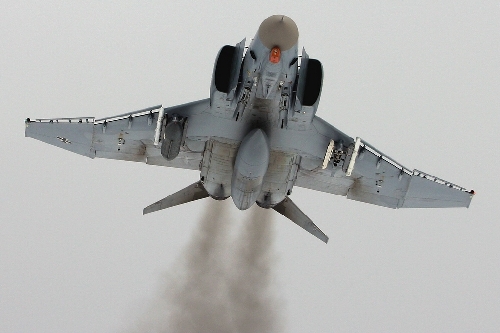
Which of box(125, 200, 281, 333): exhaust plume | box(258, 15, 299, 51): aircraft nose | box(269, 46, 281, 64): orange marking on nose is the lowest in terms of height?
box(125, 200, 281, 333): exhaust plume

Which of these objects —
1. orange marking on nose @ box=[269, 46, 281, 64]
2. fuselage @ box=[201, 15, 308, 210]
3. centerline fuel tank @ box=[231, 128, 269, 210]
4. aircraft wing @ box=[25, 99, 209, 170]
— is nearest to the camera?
orange marking on nose @ box=[269, 46, 281, 64]

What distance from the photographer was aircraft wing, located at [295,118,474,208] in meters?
28.7

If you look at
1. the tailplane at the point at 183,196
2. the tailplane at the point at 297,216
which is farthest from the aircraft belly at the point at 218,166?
the tailplane at the point at 297,216

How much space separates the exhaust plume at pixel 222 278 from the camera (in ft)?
109

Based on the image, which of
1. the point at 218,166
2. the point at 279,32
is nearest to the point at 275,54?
the point at 279,32

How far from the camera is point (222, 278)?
33.4 meters

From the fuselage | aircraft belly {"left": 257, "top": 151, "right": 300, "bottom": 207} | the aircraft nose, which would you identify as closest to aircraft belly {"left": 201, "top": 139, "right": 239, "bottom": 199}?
the fuselage

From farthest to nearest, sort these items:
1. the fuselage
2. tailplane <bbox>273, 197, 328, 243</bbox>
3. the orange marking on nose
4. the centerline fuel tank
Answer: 1. tailplane <bbox>273, 197, 328, 243</bbox>
2. the centerline fuel tank
3. the fuselage
4. the orange marking on nose

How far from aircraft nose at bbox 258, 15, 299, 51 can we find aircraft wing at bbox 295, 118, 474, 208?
6.38 m

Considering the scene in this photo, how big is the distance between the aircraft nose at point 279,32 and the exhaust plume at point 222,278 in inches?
461

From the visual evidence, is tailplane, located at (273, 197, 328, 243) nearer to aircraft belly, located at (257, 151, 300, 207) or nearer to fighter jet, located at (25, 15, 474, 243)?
fighter jet, located at (25, 15, 474, 243)

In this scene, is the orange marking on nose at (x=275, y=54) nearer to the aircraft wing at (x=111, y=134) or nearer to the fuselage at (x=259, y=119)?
the fuselage at (x=259, y=119)

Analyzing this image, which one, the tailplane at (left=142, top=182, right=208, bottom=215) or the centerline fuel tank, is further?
the tailplane at (left=142, top=182, right=208, bottom=215)

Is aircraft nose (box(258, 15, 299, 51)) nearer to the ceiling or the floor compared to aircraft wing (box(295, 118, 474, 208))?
nearer to the ceiling
